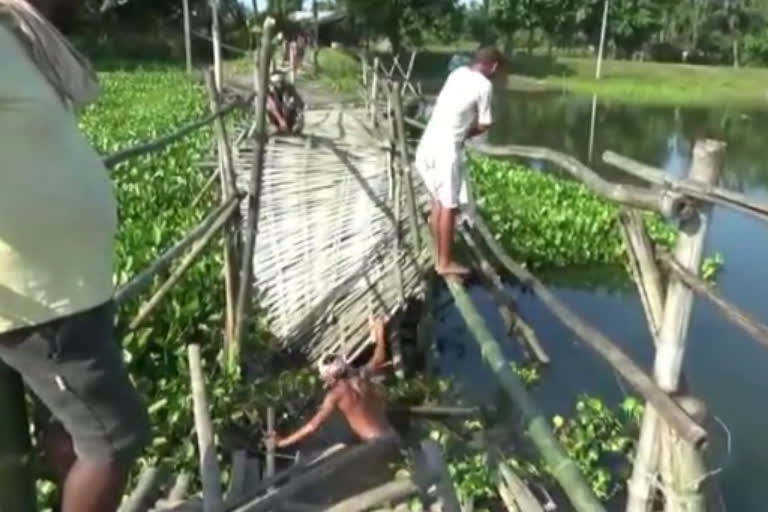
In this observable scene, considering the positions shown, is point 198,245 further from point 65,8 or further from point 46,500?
point 65,8

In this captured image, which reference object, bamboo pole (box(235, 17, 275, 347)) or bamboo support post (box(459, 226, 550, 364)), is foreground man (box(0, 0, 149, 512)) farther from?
bamboo support post (box(459, 226, 550, 364))

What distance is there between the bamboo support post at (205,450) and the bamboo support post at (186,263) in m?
1.55

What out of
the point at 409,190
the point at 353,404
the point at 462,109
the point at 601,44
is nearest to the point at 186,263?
the point at 353,404

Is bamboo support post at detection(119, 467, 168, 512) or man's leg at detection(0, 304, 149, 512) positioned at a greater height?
man's leg at detection(0, 304, 149, 512)

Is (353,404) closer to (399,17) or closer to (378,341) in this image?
(378,341)

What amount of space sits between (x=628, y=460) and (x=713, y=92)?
36.1 meters

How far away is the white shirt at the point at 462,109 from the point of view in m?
6.38

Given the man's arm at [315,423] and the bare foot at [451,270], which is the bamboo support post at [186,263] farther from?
the bare foot at [451,270]

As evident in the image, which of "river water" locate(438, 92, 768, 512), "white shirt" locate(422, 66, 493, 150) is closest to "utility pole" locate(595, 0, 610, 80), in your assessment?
"river water" locate(438, 92, 768, 512)

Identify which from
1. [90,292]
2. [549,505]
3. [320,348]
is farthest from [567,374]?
[90,292]

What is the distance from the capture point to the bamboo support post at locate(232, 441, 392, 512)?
2998 millimetres

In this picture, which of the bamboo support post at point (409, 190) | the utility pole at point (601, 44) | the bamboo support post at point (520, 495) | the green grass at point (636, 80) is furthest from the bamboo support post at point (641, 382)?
the utility pole at point (601, 44)

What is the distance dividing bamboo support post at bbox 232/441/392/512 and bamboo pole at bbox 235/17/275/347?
8.48 feet

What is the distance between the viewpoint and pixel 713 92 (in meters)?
40.3
